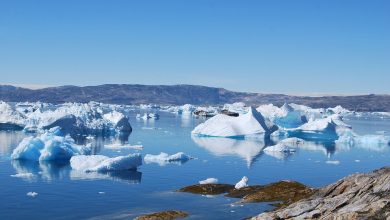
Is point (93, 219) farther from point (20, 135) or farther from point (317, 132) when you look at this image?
point (317, 132)

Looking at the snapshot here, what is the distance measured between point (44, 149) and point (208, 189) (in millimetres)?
13141

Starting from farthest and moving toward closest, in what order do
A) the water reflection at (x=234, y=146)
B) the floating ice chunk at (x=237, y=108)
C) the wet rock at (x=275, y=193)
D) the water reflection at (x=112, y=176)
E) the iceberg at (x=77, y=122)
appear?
the floating ice chunk at (x=237, y=108) < the iceberg at (x=77, y=122) < the water reflection at (x=234, y=146) < the water reflection at (x=112, y=176) < the wet rock at (x=275, y=193)

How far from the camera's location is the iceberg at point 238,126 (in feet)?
163

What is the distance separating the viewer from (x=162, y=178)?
84.5 ft

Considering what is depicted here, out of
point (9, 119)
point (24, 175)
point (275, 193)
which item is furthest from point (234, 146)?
point (9, 119)

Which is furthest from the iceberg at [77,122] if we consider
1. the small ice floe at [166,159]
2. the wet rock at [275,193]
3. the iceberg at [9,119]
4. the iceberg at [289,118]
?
the wet rock at [275,193]

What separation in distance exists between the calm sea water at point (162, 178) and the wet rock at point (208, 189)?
0.66 meters

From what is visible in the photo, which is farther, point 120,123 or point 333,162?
point 120,123

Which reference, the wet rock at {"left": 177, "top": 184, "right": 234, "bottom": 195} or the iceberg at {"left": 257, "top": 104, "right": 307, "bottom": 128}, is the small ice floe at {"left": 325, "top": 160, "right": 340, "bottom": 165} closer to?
the wet rock at {"left": 177, "top": 184, "right": 234, "bottom": 195}

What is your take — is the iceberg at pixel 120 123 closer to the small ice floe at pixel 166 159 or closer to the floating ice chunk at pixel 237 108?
the small ice floe at pixel 166 159

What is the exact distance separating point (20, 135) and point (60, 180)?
76.6 ft

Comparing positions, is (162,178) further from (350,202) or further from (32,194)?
(350,202)

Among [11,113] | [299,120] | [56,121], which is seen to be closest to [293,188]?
[56,121]

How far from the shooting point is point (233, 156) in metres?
35.5
